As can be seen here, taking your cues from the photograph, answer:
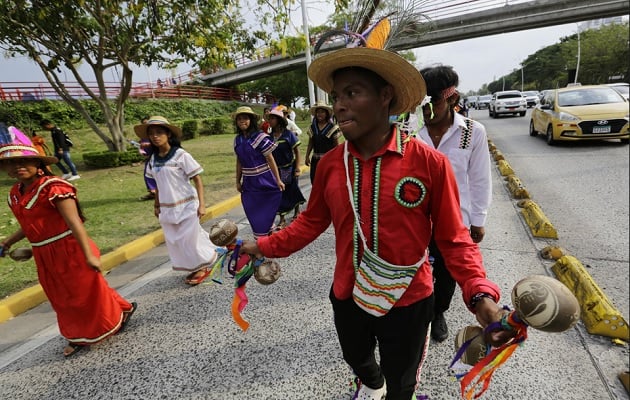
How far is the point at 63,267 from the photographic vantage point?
2549 millimetres

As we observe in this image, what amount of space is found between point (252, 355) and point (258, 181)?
7.38ft

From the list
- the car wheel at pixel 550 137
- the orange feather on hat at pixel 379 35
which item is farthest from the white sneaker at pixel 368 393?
the car wheel at pixel 550 137

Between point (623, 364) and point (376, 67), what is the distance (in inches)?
93.9

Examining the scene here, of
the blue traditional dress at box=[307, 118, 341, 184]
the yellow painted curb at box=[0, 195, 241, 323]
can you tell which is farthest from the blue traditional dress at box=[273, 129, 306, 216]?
the yellow painted curb at box=[0, 195, 241, 323]

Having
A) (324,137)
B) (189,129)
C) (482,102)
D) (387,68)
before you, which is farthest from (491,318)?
(482,102)

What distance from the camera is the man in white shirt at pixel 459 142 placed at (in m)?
2.12

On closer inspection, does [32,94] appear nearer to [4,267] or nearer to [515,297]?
[4,267]

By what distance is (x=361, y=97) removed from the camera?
1.30m

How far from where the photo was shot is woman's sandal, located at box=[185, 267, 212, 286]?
361 centimetres

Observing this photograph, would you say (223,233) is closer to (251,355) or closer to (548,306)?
(548,306)

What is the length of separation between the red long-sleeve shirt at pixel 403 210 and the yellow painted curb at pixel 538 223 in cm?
320

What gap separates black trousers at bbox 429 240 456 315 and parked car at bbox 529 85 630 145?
28.6 feet

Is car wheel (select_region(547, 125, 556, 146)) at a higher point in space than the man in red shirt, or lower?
lower

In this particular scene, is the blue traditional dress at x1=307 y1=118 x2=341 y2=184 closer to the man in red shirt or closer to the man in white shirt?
the man in white shirt
